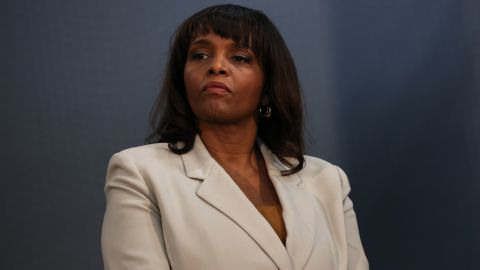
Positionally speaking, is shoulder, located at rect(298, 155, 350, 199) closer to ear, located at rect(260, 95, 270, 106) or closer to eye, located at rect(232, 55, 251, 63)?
ear, located at rect(260, 95, 270, 106)

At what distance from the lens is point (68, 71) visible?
235 cm

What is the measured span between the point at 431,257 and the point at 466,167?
0.32 meters

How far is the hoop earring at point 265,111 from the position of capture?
75.4 inches

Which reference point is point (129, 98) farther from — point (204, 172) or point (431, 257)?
point (431, 257)

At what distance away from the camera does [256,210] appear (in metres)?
1.66

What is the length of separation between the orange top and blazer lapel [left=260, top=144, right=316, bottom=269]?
2cm

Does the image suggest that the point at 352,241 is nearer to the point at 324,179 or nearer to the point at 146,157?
the point at 324,179

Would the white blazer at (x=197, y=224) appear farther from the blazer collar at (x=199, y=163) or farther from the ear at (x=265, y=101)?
the ear at (x=265, y=101)

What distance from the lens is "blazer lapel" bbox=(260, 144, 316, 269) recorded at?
64.6 inches

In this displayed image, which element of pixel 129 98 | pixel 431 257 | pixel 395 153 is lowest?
pixel 431 257

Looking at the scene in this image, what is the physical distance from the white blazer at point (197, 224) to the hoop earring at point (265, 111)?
0.65ft

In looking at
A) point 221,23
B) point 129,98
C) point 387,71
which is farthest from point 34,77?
point 387,71

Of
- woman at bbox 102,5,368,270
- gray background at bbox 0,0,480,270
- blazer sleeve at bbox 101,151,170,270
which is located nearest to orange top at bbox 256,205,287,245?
woman at bbox 102,5,368,270

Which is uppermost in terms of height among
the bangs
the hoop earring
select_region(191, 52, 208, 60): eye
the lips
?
the bangs
